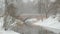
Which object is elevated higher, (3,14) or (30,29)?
(3,14)

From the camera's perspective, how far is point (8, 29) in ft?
4.33

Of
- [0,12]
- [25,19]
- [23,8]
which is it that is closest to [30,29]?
[25,19]

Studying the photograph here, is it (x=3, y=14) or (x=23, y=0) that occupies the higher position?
(x=23, y=0)

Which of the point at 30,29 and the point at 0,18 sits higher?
the point at 0,18

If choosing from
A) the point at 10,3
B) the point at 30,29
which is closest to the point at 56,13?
the point at 30,29

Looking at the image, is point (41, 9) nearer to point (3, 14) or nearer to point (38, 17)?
point (38, 17)

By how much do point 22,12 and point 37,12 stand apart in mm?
141

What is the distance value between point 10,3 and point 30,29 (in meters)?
0.31

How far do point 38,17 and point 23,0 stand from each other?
0.71ft

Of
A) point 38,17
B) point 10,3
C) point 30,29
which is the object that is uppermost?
point 10,3

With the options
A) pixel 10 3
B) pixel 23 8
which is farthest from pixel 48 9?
pixel 10 3

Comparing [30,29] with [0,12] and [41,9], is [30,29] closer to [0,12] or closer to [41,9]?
[41,9]

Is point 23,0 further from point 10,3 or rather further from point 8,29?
point 8,29

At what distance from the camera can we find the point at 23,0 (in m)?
1.38
